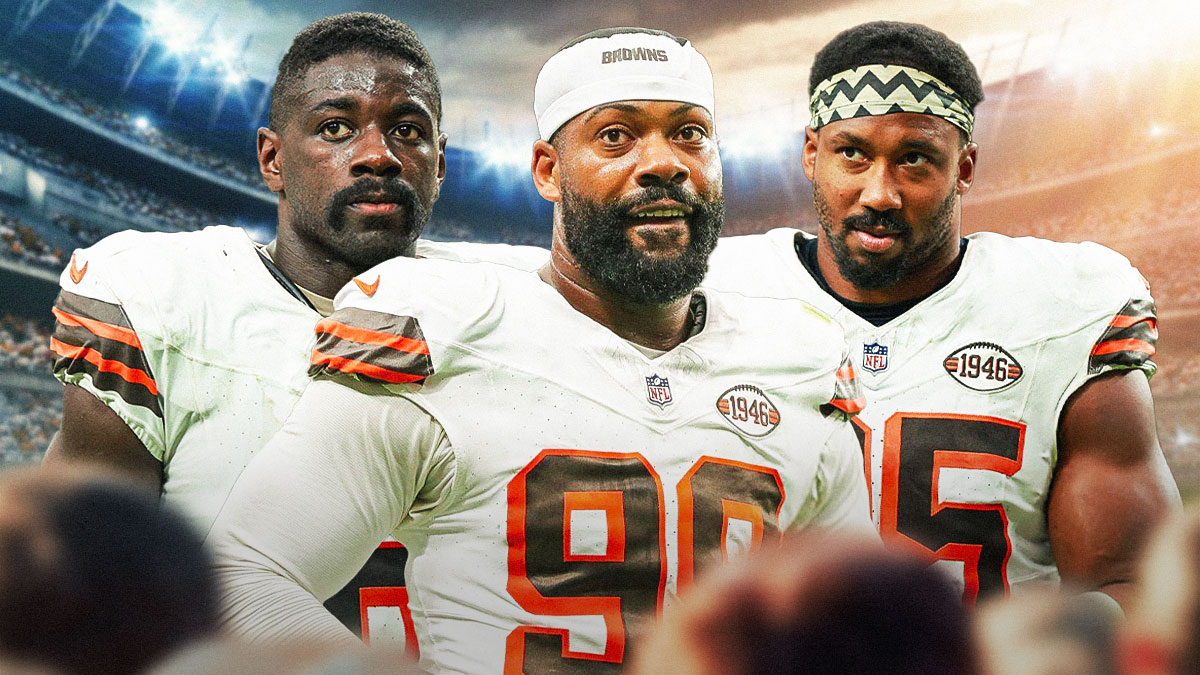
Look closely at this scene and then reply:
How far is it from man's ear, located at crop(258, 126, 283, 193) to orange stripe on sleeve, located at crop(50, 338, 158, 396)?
393mm

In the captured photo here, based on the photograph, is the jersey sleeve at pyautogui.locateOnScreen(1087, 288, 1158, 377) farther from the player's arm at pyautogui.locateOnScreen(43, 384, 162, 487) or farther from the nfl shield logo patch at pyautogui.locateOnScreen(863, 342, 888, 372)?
the player's arm at pyautogui.locateOnScreen(43, 384, 162, 487)

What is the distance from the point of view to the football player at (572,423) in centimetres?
130

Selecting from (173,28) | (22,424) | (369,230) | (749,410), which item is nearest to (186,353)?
(369,230)

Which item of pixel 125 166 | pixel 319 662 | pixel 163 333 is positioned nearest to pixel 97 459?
pixel 163 333

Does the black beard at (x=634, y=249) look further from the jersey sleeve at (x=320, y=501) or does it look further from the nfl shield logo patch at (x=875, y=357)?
the nfl shield logo patch at (x=875, y=357)

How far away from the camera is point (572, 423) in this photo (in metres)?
1.43

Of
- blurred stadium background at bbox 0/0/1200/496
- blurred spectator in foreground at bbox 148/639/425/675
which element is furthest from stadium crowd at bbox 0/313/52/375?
blurred spectator in foreground at bbox 148/639/425/675

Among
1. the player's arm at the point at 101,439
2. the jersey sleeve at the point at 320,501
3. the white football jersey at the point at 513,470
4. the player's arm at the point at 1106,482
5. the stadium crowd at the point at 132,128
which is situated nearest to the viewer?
the jersey sleeve at the point at 320,501

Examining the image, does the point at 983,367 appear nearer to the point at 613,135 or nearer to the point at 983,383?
the point at 983,383

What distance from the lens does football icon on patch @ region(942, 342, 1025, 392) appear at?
1921 mm

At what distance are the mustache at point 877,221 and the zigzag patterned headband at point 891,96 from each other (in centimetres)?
18

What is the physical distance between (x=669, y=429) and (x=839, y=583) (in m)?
0.79

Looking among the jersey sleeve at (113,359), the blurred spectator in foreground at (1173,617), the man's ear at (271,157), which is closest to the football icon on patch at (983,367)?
the blurred spectator in foreground at (1173,617)

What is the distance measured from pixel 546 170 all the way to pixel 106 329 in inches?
29.6
